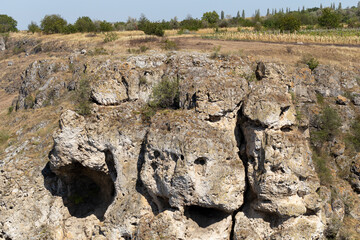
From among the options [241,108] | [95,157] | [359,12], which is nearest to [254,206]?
[241,108]

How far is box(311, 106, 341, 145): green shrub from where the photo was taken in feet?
60.3

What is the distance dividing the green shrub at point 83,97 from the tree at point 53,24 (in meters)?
42.7

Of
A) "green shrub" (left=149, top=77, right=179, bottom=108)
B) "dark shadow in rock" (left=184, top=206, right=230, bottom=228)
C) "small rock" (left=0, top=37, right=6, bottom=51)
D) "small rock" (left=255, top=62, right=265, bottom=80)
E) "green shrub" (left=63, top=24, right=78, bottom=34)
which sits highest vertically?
"green shrub" (left=63, top=24, right=78, bottom=34)

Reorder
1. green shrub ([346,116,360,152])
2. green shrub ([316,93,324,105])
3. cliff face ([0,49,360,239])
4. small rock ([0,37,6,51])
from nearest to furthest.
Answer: cliff face ([0,49,360,239]) → green shrub ([346,116,360,152]) → green shrub ([316,93,324,105]) → small rock ([0,37,6,51])

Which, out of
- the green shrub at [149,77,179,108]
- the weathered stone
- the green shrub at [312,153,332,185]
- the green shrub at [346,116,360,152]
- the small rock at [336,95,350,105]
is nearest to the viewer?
the weathered stone

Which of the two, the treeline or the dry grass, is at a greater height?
the treeline

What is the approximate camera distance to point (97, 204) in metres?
15.9

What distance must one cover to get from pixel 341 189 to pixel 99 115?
13837 mm

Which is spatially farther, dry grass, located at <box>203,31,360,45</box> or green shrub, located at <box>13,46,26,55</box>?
green shrub, located at <box>13,46,26,55</box>

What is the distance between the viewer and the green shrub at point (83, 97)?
1424cm

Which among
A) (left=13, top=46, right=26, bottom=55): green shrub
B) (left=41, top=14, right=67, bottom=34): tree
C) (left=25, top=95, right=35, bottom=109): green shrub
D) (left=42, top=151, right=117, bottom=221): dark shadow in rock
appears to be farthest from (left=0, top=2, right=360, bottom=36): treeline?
(left=42, top=151, right=117, bottom=221): dark shadow in rock

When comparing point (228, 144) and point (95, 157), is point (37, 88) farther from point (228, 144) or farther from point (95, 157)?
point (228, 144)

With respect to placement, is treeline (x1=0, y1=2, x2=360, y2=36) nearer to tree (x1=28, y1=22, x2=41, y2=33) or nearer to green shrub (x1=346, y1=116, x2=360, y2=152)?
tree (x1=28, y1=22, x2=41, y2=33)

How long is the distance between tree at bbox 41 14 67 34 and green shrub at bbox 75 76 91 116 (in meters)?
42.7
